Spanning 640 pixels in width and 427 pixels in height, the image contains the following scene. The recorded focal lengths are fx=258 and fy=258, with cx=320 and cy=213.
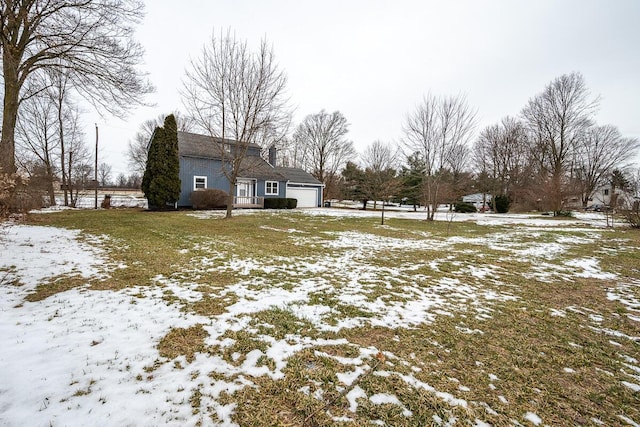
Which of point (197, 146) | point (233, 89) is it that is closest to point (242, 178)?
point (197, 146)

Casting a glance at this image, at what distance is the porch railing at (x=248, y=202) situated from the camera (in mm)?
21891

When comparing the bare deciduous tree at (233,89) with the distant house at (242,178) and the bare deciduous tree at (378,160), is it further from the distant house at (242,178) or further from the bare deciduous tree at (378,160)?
the bare deciduous tree at (378,160)

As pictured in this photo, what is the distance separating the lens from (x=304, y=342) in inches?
108

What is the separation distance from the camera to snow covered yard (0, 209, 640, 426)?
1848 millimetres

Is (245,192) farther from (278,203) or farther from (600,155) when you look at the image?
(600,155)

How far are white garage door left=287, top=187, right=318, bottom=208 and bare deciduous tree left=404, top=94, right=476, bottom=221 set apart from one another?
42.3 ft

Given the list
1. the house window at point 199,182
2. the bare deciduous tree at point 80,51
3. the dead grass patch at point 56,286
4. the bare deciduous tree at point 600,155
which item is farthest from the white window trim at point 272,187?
the bare deciduous tree at point 600,155

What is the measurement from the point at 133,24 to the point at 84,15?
1335mm

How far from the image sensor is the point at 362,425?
1.70 m

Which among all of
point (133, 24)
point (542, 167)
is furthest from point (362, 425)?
point (542, 167)

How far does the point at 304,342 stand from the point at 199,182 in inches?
777

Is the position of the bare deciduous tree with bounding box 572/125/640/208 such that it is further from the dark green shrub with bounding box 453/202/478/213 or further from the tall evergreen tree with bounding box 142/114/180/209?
the tall evergreen tree with bounding box 142/114/180/209

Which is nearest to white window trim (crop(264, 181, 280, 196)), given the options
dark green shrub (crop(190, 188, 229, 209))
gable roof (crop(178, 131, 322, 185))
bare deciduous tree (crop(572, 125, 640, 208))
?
gable roof (crop(178, 131, 322, 185))

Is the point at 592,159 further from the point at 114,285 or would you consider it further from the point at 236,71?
the point at 114,285
